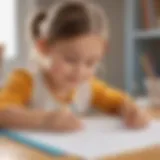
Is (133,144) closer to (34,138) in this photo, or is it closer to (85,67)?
(34,138)

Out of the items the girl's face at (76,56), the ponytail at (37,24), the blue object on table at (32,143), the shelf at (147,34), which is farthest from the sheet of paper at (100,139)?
the shelf at (147,34)

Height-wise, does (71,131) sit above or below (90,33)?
below

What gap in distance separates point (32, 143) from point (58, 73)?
0.98 feet

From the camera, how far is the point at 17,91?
1086mm

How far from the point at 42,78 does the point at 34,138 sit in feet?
0.96

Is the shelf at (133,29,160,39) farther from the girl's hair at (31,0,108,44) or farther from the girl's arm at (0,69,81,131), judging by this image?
the girl's arm at (0,69,81,131)

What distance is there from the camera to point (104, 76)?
204 cm

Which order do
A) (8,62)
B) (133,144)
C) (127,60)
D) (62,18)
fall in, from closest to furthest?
(133,144) → (62,18) → (8,62) → (127,60)

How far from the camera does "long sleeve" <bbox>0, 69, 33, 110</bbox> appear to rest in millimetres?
1035

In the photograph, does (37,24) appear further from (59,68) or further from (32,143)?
(32,143)

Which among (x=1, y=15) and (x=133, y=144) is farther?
(x=1, y=15)

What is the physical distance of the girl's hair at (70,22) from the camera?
104 centimetres

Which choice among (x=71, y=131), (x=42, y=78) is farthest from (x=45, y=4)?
(x=71, y=131)

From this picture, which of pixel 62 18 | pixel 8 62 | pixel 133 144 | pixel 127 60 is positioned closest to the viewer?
pixel 133 144
